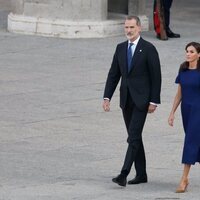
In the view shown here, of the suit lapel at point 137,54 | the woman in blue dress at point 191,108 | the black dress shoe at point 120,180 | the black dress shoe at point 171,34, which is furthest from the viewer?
the black dress shoe at point 171,34

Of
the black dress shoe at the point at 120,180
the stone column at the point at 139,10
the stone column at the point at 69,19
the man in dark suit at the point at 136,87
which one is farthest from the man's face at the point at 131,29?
the stone column at the point at 139,10

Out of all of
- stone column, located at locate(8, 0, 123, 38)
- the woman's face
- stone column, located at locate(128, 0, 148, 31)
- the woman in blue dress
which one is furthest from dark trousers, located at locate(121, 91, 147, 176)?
stone column, located at locate(128, 0, 148, 31)

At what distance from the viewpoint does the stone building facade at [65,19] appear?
20.5 m

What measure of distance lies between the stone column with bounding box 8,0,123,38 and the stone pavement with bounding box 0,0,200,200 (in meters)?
0.22

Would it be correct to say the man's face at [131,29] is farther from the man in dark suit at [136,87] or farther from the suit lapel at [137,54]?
the suit lapel at [137,54]

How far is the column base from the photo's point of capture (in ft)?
67.4

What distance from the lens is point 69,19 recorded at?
20.6 m

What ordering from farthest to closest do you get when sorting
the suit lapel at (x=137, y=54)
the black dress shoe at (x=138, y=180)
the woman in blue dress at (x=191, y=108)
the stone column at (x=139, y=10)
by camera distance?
the stone column at (x=139, y=10) → the black dress shoe at (x=138, y=180) → the suit lapel at (x=137, y=54) → the woman in blue dress at (x=191, y=108)

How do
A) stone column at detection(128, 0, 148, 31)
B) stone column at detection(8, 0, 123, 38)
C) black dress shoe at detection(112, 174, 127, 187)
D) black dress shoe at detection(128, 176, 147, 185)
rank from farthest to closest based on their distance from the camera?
stone column at detection(128, 0, 148, 31)
stone column at detection(8, 0, 123, 38)
black dress shoe at detection(128, 176, 147, 185)
black dress shoe at detection(112, 174, 127, 187)

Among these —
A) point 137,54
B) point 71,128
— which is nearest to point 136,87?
point 137,54

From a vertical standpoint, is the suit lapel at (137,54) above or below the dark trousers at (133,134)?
above

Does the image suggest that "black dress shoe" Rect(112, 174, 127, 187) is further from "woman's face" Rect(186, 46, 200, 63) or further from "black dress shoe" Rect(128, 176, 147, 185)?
"woman's face" Rect(186, 46, 200, 63)

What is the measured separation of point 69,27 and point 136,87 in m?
9.67

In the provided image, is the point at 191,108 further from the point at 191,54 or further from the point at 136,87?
the point at 136,87
